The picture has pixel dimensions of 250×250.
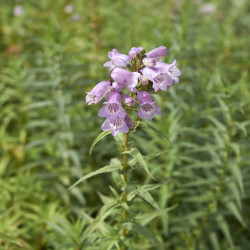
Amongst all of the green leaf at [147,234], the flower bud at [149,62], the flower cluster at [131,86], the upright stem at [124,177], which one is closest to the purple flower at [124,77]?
the flower cluster at [131,86]

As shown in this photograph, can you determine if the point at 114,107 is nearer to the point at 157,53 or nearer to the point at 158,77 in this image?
the point at 158,77

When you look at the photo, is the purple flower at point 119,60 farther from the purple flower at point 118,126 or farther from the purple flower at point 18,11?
the purple flower at point 18,11

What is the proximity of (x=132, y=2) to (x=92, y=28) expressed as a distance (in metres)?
2.43

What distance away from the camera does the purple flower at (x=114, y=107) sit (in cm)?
173

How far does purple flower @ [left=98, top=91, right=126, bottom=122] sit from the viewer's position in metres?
1.73

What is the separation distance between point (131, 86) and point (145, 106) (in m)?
0.15

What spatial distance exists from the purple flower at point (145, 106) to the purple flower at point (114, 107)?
0.38ft

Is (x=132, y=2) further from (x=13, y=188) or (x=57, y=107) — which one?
(x=13, y=188)

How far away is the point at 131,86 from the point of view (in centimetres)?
175

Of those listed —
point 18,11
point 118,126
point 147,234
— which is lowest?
point 147,234

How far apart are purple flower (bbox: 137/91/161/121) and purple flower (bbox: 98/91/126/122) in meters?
0.12

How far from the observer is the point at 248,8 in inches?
343

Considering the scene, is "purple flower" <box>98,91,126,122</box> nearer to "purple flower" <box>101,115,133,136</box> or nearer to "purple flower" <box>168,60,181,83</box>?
"purple flower" <box>101,115,133,136</box>

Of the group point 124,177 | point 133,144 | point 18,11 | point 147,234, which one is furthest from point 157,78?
point 18,11
